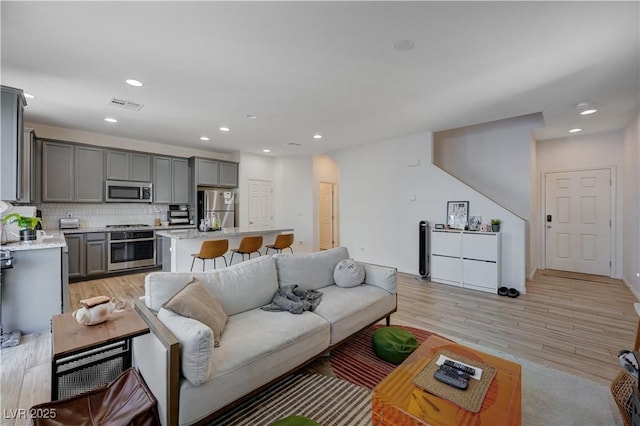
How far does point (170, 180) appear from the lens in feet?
19.8

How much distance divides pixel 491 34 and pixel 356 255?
A: 4.73 m

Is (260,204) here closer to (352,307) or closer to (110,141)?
(110,141)

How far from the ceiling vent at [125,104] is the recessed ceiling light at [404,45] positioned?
327 centimetres

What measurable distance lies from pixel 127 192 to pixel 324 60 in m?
4.80

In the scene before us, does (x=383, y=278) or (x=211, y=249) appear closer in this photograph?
(x=383, y=278)

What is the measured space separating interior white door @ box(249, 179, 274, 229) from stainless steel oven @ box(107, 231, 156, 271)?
2195mm

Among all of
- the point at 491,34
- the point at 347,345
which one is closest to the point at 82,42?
the point at 491,34

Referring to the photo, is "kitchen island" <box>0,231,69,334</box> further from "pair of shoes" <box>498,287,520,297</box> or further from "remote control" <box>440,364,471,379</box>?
"pair of shoes" <box>498,287,520,297</box>

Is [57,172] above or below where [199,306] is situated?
above

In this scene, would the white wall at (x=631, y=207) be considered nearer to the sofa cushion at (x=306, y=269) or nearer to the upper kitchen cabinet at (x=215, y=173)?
the sofa cushion at (x=306, y=269)

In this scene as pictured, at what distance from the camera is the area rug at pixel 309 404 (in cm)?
172

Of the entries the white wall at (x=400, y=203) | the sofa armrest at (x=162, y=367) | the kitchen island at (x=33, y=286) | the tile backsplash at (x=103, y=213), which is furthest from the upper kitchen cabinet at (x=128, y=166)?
the sofa armrest at (x=162, y=367)

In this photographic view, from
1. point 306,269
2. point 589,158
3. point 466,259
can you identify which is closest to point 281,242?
point 306,269

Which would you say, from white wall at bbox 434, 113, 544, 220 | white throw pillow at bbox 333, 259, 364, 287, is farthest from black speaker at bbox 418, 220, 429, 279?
white throw pillow at bbox 333, 259, 364, 287
